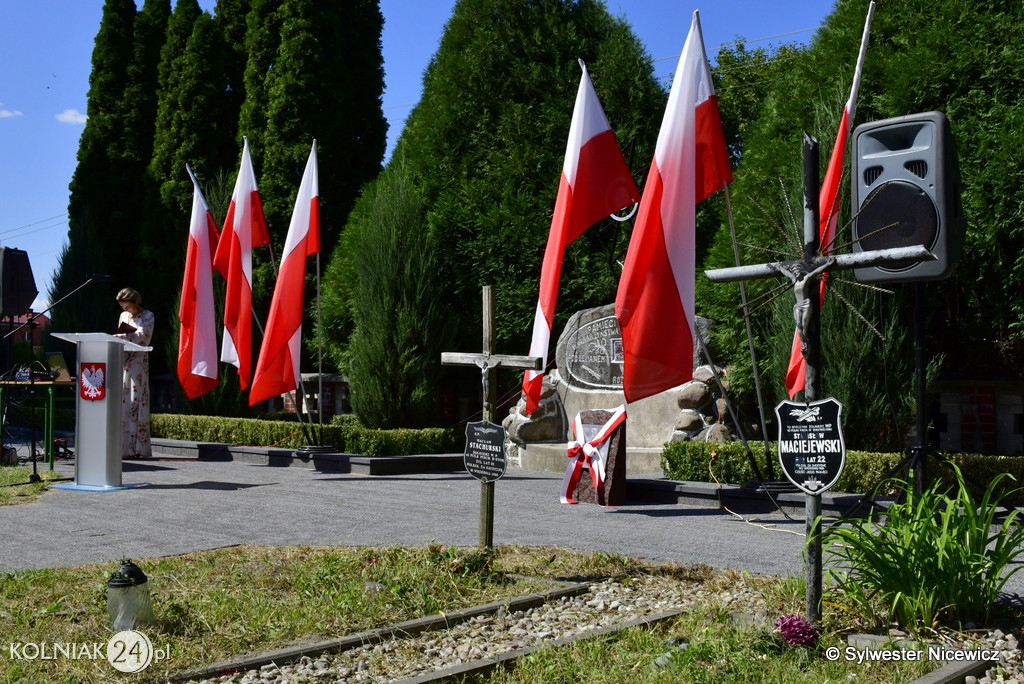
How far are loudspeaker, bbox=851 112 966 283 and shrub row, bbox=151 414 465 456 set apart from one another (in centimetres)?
762

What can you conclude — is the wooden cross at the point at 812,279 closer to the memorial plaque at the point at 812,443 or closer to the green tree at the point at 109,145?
the memorial plaque at the point at 812,443

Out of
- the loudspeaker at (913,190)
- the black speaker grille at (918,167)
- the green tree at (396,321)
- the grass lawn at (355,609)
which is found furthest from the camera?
the green tree at (396,321)

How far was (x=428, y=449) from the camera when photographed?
13086 mm

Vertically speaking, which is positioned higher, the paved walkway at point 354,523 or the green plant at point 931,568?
the green plant at point 931,568

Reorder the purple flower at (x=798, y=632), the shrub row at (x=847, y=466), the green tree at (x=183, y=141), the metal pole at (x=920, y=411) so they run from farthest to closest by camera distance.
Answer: the green tree at (x=183, y=141) < the shrub row at (x=847, y=466) < the metal pole at (x=920, y=411) < the purple flower at (x=798, y=632)

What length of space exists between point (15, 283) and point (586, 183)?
7.72 meters

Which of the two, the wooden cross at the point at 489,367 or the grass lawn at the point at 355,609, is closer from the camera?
the grass lawn at the point at 355,609

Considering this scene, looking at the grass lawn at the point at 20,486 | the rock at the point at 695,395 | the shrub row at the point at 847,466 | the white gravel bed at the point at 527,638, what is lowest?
the white gravel bed at the point at 527,638

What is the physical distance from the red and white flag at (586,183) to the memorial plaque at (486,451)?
1108 mm

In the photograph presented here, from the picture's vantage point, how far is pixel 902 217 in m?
6.14

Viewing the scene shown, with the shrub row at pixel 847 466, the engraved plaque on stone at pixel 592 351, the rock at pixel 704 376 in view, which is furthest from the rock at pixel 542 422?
the shrub row at pixel 847 466

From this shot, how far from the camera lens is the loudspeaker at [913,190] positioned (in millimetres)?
5957

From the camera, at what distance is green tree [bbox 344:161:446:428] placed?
44.4 feet

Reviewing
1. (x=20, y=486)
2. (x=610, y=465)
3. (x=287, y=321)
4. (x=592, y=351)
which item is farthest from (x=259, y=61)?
(x=610, y=465)
